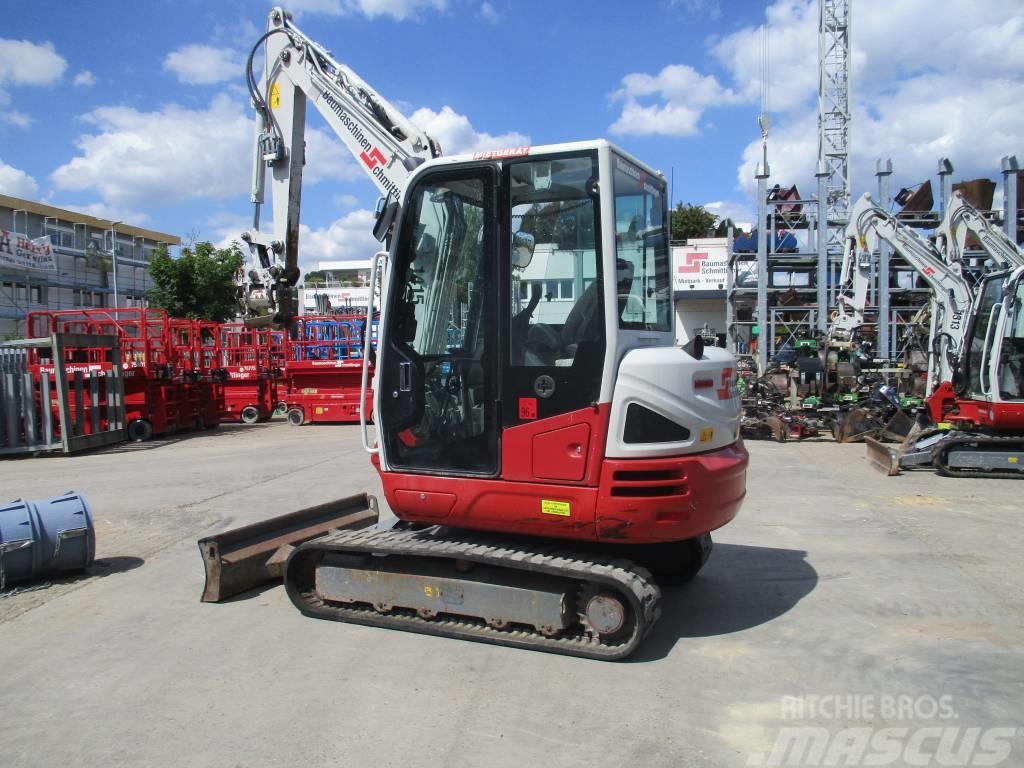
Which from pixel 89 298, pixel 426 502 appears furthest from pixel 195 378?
pixel 89 298

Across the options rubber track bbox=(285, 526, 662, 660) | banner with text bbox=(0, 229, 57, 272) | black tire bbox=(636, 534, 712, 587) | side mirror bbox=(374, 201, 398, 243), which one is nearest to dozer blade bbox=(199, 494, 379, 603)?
rubber track bbox=(285, 526, 662, 660)

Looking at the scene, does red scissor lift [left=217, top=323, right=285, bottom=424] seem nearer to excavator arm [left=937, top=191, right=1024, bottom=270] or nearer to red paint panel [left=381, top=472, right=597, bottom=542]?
excavator arm [left=937, top=191, right=1024, bottom=270]

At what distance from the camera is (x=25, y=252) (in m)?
42.2

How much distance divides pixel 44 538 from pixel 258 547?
1.70 metres

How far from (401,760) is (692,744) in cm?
132

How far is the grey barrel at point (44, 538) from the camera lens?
5.77 metres

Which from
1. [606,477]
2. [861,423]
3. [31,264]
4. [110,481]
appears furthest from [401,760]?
[31,264]

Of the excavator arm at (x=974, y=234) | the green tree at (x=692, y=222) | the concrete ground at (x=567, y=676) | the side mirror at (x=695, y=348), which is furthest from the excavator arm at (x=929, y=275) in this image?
the green tree at (x=692, y=222)

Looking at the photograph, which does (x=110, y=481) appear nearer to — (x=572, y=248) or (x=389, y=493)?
(x=389, y=493)

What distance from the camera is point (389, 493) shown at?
501cm

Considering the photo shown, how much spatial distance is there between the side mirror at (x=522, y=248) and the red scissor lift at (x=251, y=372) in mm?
16548

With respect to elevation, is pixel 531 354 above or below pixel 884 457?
above

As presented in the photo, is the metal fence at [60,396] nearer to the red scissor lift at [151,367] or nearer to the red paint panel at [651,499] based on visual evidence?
the red scissor lift at [151,367]

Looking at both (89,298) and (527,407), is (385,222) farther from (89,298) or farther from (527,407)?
(89,298)
